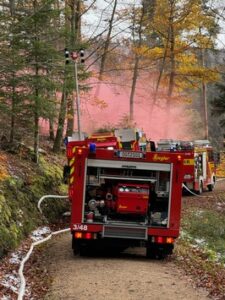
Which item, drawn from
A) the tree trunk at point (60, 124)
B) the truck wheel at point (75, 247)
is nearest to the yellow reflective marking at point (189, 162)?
the tree trunk at point (60, 124)

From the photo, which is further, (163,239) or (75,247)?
(75,247)

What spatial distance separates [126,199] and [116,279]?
8.49 ft

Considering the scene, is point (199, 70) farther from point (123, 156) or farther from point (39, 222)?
point (123, 156)

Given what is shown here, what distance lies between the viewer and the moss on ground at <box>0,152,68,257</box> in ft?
40.0

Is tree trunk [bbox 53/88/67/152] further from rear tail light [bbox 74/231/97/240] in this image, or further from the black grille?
the black grille

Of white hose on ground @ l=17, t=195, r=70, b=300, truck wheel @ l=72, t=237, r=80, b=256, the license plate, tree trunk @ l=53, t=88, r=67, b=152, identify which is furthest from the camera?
tree trunk @ l=53, t=88, r=67, b=152

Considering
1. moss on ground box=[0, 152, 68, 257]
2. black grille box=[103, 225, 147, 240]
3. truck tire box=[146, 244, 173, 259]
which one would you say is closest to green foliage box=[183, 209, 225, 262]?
truck tire box=[146, 244, 173, 259]

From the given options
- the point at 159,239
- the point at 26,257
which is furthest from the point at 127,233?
the point at 26,257

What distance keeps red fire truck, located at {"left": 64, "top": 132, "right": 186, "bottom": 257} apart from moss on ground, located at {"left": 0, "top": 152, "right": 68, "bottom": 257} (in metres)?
1.67

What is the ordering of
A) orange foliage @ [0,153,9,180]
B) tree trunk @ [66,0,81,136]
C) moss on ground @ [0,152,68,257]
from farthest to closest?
tree trunk @ [66,0,81,136] < orange foliage @ [0,153,9,180] < moss on ground @ [0,152,68,257]

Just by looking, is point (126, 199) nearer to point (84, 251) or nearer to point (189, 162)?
point (84, 251)

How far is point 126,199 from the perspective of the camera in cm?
1170

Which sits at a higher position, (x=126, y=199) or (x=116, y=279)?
(x=126, y=199)

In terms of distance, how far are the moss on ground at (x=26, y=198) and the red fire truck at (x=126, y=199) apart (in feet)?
5.48
